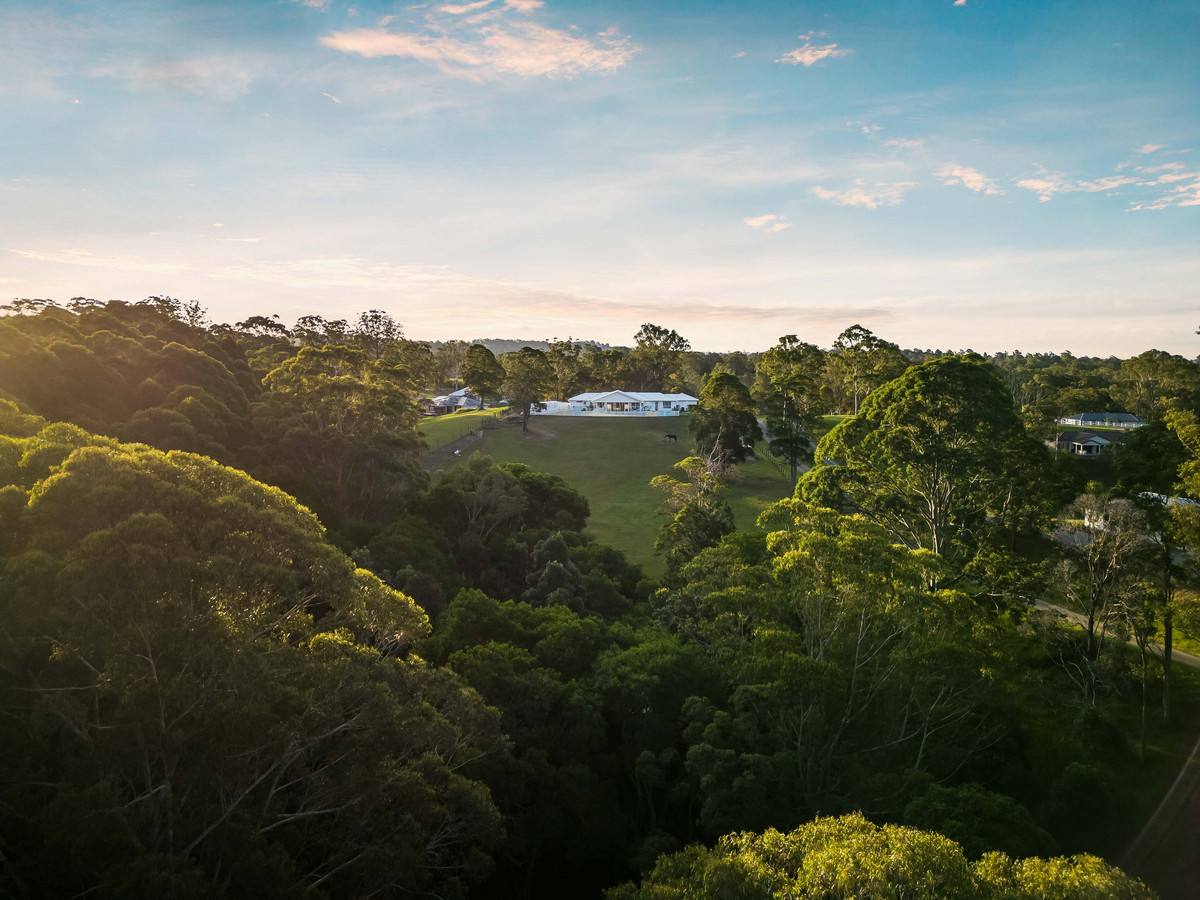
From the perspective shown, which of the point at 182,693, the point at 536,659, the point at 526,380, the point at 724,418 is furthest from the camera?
the point at 526,380

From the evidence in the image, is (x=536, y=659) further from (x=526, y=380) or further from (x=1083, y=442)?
(x=1083, y=442)

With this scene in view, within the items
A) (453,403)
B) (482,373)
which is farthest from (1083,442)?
(453,403)

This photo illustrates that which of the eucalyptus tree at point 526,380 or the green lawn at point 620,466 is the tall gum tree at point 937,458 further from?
the eucalyptus tree at point 526,380

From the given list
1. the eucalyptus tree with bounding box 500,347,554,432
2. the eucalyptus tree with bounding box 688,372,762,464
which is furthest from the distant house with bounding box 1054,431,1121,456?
the eucalyptus tree with bounding box 500,347,554,432

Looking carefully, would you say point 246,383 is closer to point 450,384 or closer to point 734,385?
point 734,385

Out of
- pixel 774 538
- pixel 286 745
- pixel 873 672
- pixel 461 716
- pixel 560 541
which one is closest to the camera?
pixel 286 745

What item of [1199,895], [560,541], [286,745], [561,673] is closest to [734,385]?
[560,541]

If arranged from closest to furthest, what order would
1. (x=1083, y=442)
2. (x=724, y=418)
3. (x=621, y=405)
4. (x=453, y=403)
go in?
(x=724, y=418), (x=1083, y=442), (x=621, y=405), (x=453, y=403)
